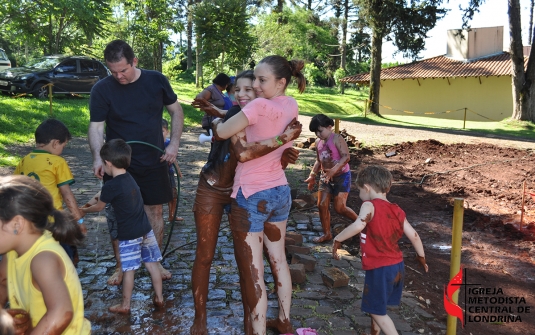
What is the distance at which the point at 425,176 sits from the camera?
34.9ft

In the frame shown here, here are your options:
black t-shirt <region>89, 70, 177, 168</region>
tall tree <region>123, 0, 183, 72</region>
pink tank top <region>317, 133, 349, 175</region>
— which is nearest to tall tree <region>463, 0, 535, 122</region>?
tall tree <region>123, 0, 183, 72</region>

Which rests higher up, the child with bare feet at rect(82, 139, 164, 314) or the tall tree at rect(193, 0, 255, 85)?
the tall tree at rect(193, 0, 255, 85)

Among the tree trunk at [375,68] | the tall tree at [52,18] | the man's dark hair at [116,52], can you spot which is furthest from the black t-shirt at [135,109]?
the tree trunk at [375,68]

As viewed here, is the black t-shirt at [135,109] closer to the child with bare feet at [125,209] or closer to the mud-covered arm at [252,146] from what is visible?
the child with bare feet at [125,209]

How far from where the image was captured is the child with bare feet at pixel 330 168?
19.3ft

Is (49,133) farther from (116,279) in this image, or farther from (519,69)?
(519,69)

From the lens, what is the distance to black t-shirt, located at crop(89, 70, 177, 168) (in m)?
4.31

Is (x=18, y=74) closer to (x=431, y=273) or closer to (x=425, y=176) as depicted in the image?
(x=425, y=176)

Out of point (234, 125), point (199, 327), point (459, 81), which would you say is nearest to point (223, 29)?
point (459, 81)

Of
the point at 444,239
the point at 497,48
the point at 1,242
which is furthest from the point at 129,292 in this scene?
the point at 497,48

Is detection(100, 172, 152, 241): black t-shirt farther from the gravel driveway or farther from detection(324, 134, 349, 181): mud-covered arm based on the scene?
the gravel driveway

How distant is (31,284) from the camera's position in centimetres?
218

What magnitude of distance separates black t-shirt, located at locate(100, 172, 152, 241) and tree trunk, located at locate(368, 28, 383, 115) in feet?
76.2

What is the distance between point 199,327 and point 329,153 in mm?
3014
